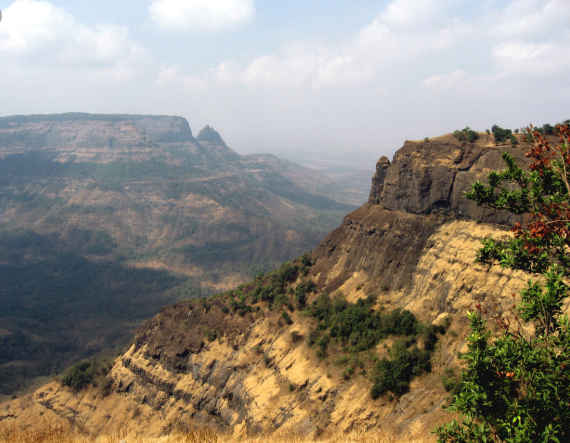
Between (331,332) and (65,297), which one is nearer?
(331,332)

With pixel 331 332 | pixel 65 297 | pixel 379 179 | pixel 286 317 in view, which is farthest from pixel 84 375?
pixel 65 297

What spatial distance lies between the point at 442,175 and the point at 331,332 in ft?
63.2

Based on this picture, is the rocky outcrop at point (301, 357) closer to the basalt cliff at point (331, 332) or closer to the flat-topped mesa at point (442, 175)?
the basalt cliff at point (331, 332)

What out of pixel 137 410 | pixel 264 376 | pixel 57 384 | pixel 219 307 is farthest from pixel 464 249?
pixel 57 384

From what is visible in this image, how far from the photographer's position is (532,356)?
35.6 feet

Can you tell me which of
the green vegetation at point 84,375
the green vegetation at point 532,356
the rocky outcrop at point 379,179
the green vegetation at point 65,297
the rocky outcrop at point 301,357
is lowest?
the green vegetation at point 65,297

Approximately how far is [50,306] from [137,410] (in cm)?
6873

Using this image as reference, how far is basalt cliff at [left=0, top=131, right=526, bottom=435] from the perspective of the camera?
30.8 meters

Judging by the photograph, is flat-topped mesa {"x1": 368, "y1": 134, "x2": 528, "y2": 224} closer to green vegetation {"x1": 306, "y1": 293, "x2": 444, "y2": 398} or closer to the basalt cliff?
the basalt cliff

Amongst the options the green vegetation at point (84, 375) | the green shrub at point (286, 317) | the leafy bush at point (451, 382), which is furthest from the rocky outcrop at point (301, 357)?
the green vegetation at point (84, 375)

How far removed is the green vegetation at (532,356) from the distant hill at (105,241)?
7467cm

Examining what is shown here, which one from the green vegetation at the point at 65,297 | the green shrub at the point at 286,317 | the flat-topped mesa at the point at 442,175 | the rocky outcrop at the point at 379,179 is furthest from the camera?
the green vegetation at the point at 65,297

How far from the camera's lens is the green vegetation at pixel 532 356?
406 inches

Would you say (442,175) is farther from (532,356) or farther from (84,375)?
(84,375)
